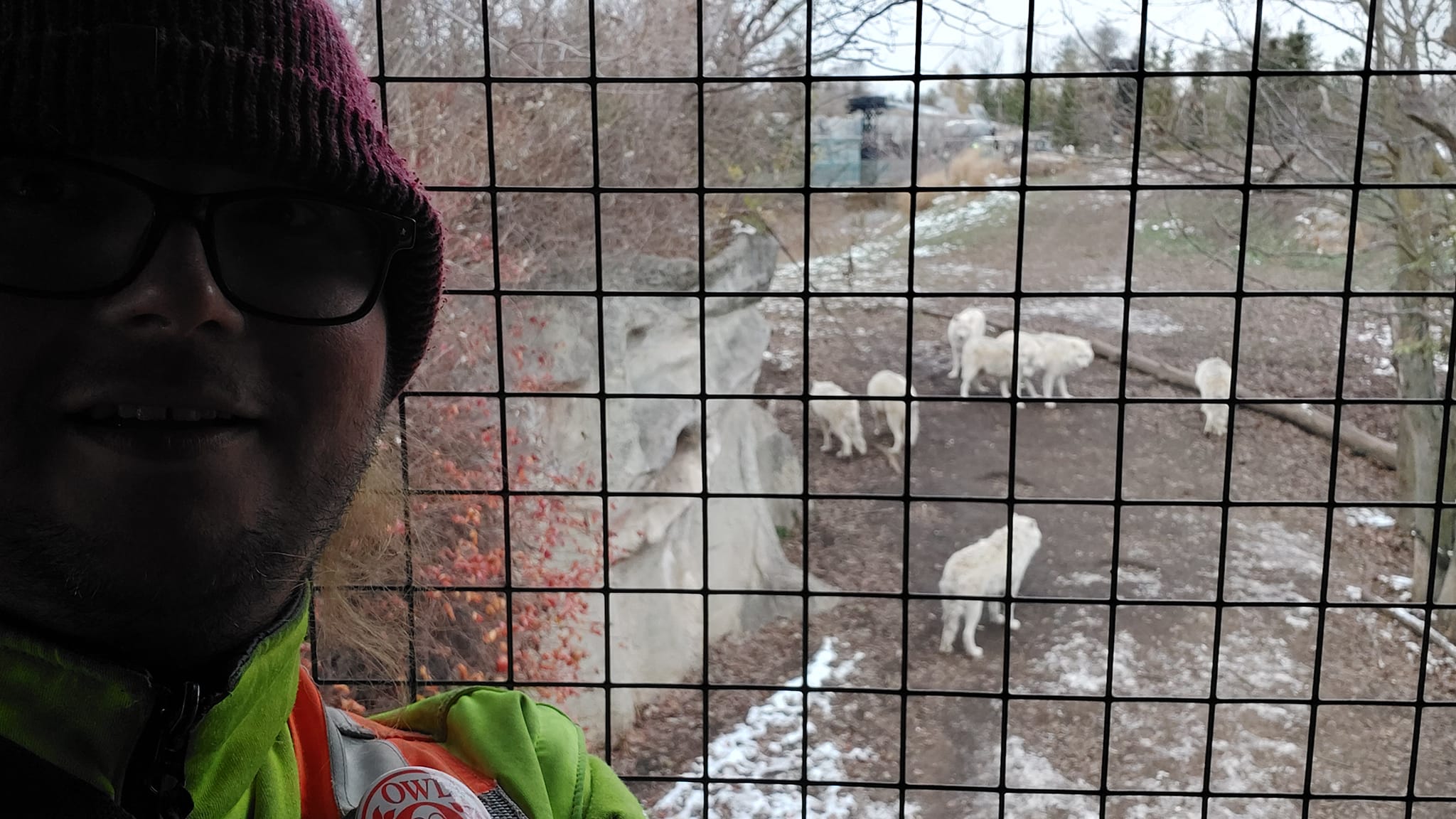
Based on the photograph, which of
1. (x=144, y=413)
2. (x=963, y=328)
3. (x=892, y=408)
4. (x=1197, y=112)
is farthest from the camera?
(x=963, y=328)

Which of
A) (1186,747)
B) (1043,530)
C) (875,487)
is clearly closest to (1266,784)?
(1186,747)

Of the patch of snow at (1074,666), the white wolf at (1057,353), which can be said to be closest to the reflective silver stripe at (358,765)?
the patch of snow at (1074,666)

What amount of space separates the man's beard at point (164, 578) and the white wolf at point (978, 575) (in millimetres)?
4750

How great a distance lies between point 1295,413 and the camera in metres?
7.51

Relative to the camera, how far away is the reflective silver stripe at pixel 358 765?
78 centimetres

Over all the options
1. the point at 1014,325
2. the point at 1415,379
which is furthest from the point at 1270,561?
the point at 1014,325

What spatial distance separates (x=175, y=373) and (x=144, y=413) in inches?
1.1

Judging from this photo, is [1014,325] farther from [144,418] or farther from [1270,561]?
[1270,561]

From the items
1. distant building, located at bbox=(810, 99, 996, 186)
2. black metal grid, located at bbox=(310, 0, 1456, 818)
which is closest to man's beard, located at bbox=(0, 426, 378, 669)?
black metal grid, located at bbox=(310, 0, 1456, 818)

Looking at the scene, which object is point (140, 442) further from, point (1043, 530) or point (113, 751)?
point (1043, 530)

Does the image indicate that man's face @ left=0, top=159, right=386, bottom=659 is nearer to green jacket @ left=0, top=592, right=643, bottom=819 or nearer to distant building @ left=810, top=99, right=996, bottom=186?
green jacket @ left=0, top=592, right=643, bottom=819

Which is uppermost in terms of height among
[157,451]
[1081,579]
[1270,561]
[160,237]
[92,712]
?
[160,237]

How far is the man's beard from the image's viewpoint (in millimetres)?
587

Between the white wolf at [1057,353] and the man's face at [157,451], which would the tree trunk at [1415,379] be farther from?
the man's face at [157,451]
